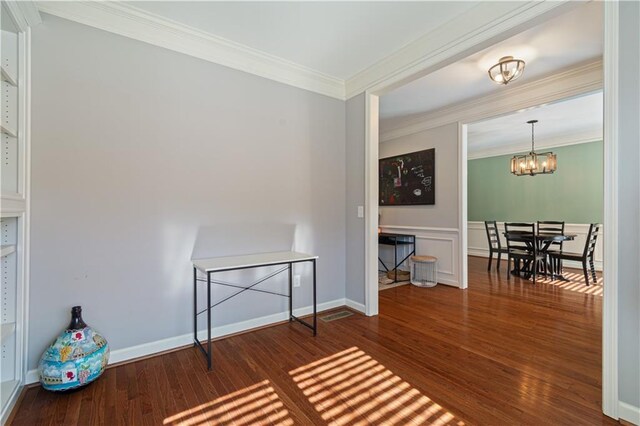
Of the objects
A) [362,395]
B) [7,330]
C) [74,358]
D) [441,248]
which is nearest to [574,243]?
[441,248]

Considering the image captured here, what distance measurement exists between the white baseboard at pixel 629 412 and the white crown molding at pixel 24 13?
385cm

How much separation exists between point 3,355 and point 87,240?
747 mm

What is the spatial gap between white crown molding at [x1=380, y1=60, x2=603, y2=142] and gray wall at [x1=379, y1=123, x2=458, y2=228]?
13cm

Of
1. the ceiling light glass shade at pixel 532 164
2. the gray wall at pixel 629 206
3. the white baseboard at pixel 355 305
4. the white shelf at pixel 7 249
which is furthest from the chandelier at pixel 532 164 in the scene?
the white shelf at pixel 7 249

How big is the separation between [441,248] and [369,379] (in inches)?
113

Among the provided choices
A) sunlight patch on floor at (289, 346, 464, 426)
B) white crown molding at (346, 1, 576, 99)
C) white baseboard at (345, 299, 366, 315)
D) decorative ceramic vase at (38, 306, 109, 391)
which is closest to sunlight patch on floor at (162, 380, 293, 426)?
sunlight patch on floor at (289, 346, 464, 426)

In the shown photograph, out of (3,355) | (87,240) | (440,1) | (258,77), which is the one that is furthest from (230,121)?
(3,355)

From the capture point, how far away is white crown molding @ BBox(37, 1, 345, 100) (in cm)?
201

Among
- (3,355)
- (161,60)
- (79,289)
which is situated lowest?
(3,355)

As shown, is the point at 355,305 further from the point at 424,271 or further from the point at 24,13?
the point at 24,13

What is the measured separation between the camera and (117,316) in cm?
212

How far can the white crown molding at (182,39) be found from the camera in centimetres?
201

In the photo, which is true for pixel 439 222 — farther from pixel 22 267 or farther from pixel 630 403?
pixel 22 267

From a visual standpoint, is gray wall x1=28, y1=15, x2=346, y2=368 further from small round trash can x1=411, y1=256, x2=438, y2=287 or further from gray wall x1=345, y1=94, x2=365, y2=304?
small round trash can x1=411, y1=256, x2=438, y2=287
